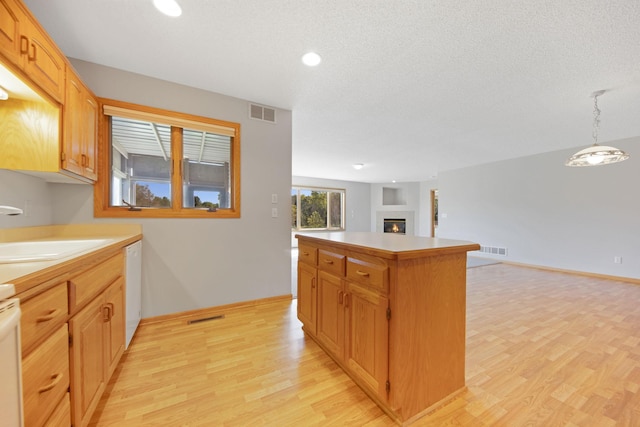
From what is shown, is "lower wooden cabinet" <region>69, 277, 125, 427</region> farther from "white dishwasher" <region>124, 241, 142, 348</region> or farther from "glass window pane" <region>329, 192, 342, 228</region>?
"glass window pane" <region>329, 192, 342, 228</region>

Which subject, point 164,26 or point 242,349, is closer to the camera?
point 164,26

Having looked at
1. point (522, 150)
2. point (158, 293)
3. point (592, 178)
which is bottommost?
point (158, 293)

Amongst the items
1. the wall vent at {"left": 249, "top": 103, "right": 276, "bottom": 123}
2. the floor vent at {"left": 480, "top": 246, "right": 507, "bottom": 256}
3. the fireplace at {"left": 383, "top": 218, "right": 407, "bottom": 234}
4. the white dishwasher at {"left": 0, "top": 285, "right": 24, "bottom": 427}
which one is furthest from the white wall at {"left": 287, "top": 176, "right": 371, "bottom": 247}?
the white dishwasher at {"left": 0, "top": 285, "right": 24, "bottom": 427}

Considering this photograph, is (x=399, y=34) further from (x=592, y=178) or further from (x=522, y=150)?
(x=592, y=178)

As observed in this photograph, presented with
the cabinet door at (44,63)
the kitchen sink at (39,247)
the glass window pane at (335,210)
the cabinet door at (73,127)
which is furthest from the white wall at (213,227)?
the glass window pane at (335,210)

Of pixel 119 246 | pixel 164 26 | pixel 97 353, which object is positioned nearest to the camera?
pixel 97 353

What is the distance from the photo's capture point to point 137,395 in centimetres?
144

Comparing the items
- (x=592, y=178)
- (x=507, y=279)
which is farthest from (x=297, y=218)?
A: (x=592, y=178)

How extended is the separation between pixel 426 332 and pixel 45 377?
161 cm

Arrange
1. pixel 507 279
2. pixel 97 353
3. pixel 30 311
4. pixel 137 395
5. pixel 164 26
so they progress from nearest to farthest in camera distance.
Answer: pixel 30 311 < pixel 97 353 < pixel 137 395 < pixel 164 26 < pixel 507 279

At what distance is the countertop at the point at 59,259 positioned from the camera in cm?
75

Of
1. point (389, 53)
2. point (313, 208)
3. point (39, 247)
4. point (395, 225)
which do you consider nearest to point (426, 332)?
point (389, 53)

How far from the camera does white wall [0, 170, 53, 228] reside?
5.11 feet

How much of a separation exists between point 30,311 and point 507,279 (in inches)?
216
